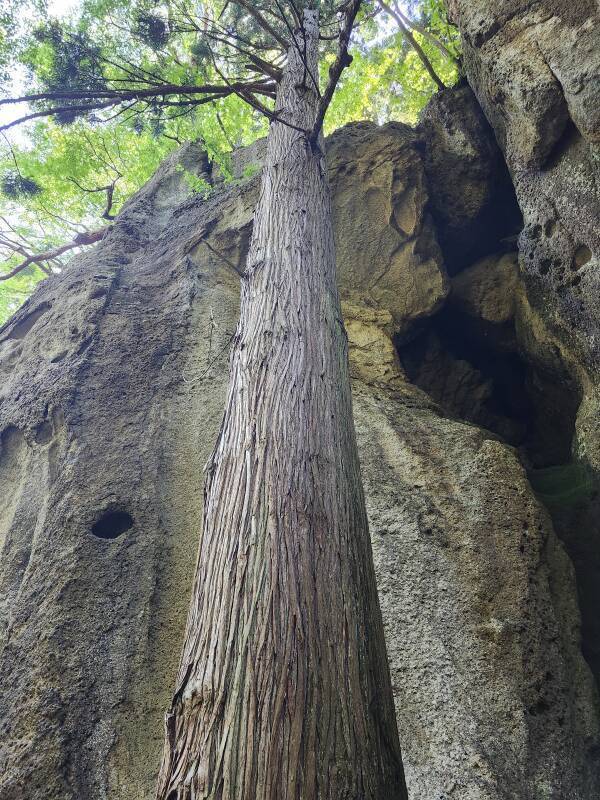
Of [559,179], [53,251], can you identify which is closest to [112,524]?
[559,179]

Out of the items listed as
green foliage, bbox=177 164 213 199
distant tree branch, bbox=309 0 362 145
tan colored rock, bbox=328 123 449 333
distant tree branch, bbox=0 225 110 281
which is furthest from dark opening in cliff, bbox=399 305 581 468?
distant tree branch, bbox=0 225 110 281

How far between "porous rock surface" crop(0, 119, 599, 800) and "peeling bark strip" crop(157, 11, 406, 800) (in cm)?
138

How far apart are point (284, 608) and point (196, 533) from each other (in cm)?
240

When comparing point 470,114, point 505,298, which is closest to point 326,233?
point 505,298

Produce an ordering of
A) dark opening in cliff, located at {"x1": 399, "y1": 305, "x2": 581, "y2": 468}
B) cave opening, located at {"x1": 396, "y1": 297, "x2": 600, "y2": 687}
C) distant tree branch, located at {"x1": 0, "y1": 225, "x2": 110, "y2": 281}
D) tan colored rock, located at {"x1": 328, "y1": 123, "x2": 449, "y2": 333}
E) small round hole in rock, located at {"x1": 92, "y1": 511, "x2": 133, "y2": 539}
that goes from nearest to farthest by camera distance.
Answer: small round hole in rock, located at {"x1": 92, "y1": 511, "x2": 133, "y2": 539} < cave opening, located at {"x1": 396, "y1": 297, "x2": 600, "y2": 687} < dark opening in cliff, located at {"x1": 399, "y1": 305, "x2": 581, "y2": 468} < tan colored rock, located at {"x1": 328, "y1": 123, "x2": 449, "y2": 333} < distant tree branch, located at {"x1": 0, "y1": 225, "x2": 110, "y2": 281}

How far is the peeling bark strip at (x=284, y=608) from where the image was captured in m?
1.49

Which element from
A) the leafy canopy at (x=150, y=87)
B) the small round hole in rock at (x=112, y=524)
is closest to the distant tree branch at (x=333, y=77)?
Result: the leafy canopy at (x=150, y=87)

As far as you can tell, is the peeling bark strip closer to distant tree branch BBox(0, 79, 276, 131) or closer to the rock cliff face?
the rock cliff face

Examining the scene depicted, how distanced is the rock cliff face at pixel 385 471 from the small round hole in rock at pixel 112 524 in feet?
0.05

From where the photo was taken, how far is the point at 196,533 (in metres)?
4.03

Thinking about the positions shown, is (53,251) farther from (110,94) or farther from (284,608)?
(284,608)

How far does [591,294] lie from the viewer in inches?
162

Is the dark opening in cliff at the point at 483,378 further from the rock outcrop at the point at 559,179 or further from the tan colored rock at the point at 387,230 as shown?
the rock outcrop at the point at 559,179

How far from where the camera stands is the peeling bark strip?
4.88ft
